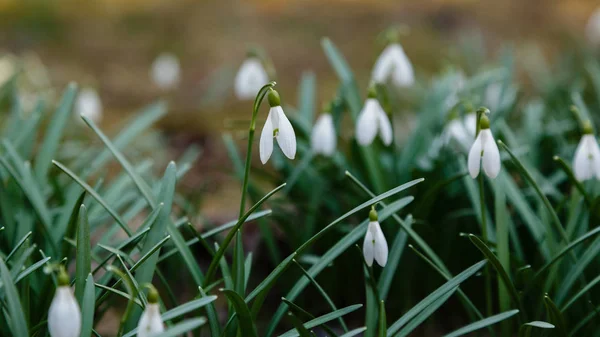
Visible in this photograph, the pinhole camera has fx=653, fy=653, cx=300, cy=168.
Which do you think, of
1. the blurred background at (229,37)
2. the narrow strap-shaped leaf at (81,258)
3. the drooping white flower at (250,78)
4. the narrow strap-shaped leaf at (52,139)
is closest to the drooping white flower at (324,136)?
the drooping white flower at (250,78)

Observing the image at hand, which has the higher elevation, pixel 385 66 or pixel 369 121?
pixel 385 66

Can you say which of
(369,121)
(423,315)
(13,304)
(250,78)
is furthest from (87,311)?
(250,78)

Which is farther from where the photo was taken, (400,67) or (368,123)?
(400,67)

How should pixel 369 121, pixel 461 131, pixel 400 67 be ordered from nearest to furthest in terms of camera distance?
1. pixel 369 121
2. pixel 461 131
3. pixel 400 67

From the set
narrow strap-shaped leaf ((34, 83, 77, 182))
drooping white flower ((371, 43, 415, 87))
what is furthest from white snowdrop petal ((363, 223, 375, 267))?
narrow strap-shaped leaf ((34, 83, 77, 182))

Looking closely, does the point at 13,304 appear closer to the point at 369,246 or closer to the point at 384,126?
the point at 369,246

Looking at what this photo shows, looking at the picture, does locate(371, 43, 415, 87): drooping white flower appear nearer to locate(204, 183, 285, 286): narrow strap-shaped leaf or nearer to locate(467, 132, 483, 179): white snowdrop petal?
locate(467, 132, 483, 179): white snowdrop petal
